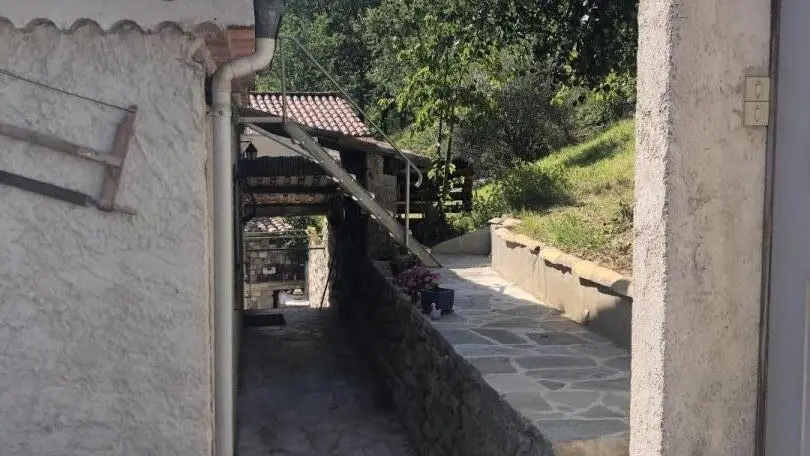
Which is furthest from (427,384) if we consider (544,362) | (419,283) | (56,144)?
(56,144)

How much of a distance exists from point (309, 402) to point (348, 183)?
A: 2943 millimetres

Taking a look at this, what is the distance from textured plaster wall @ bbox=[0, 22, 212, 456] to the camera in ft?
12.2

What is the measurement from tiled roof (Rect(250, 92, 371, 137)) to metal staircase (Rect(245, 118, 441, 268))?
5130 mm

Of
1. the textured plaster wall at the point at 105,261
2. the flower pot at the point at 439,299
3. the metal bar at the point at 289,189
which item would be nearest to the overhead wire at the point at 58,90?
the textured plaster wall at the point at 105,261

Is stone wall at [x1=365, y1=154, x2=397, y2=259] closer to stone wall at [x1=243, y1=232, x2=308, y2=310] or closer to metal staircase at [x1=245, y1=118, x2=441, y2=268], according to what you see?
metal staircase at [x1=245, y1=118, x2=441, y2=268]

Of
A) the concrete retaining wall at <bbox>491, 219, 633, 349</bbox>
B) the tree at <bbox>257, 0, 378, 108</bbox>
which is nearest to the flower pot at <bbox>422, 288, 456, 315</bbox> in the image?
the concrete retaining wall at <bbox>491, 219, 633, 349</bbox>

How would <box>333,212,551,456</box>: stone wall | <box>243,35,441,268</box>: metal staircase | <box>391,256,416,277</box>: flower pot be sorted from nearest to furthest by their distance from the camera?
<box>333,212,551,456</box>: stone wall → <box>243,35,441,268</box>: metal staircase → <box>391,256,416,277</box>: flower pot

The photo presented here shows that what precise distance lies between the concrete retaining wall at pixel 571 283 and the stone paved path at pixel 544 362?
0.12 meters

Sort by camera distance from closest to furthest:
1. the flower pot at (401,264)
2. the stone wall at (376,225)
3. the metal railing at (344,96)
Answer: the metal railing at (344,96), the flower pot at (401,264), the stone wall at (376,225)

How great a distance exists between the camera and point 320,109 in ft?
54.1

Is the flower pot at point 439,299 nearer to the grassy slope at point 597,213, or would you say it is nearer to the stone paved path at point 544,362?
the stone paved path at point 544,362

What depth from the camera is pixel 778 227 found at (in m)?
3.03

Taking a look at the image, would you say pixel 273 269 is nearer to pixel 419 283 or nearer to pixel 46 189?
pixel 419 283

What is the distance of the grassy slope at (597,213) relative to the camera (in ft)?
29.4
